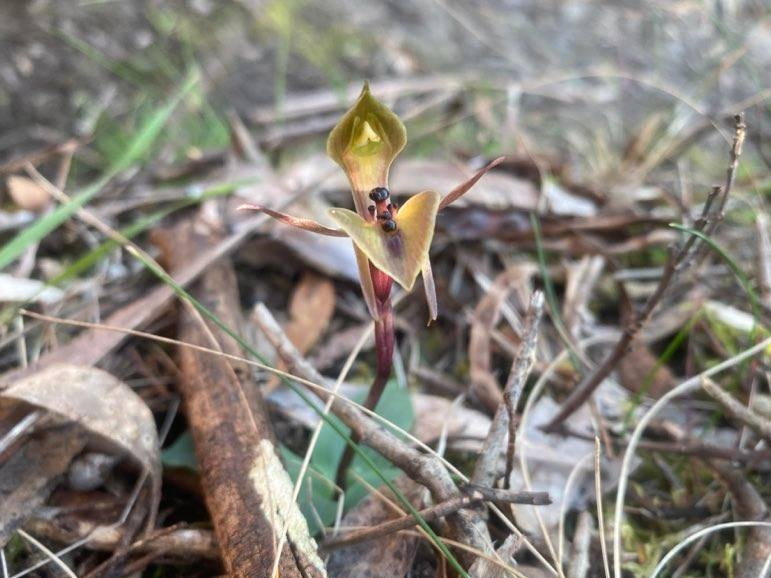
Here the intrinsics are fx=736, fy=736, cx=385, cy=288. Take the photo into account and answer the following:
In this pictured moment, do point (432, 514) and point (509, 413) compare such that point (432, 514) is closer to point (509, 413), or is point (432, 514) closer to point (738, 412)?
point (509, 413)

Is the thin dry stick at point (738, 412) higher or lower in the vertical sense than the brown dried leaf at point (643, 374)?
higher

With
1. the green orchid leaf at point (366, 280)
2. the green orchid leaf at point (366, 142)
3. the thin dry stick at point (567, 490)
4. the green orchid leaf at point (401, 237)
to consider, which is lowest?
the thin dry stick at point (567, 490)

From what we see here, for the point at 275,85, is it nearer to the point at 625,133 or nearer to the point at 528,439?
the point at 625,133

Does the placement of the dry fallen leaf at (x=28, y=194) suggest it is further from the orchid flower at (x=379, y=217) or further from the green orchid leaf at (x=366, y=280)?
the green orchid leaf at (x=366, y=280)

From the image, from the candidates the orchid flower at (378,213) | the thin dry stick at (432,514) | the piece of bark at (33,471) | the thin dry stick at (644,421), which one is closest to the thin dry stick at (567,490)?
the thin dry stick at (644,421)

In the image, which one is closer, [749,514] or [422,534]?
[422,534]

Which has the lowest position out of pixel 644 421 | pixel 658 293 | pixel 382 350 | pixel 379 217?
pixel 644 421

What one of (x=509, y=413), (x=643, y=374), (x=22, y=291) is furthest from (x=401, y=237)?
(x=22, y=291)
